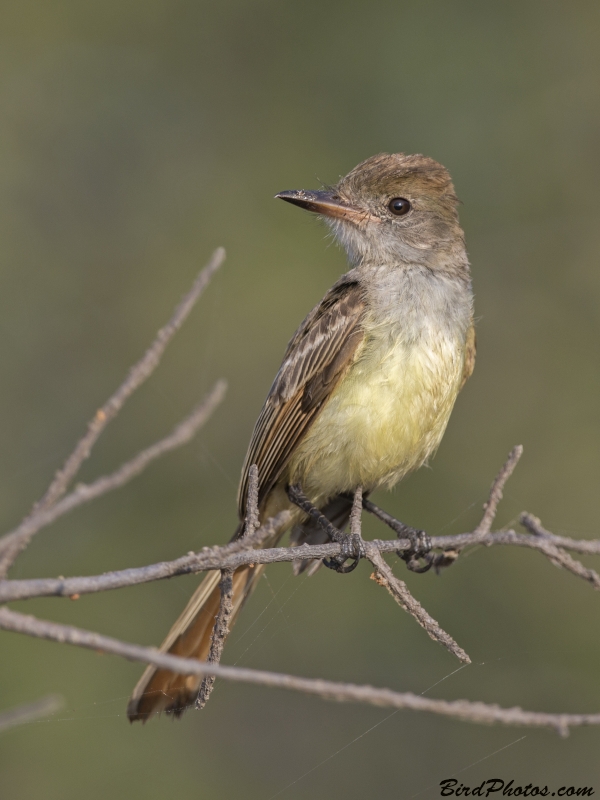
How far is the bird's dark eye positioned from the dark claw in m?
1.51

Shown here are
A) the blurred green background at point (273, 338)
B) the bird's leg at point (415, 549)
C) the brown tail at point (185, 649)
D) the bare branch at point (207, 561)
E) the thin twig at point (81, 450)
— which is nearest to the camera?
the thin twig at point (81, 450)

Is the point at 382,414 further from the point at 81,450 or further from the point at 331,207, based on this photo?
the point at 81,450

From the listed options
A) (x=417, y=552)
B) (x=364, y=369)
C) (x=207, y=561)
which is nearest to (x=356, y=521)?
(x=417, y=552)

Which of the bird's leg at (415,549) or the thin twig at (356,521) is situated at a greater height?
the thin twig at (356,521)

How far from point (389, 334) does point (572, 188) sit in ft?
17.8

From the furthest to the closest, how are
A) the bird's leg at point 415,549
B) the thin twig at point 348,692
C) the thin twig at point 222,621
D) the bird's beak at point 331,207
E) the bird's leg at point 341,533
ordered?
1. the bird's beak at point 331,207
2. the bird's leg at point 415,549
3. the bird's leg at point 341,533
4. the thin twig at point 222,621
5. the thin twig at point 348,692

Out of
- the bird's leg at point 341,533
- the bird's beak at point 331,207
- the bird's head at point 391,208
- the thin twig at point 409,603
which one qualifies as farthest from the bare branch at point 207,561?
the bird's beak at point 331,207

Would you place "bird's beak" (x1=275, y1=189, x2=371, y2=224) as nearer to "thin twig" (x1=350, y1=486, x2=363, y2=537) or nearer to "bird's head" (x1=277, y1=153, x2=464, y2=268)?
"bird's head" (x1=277, y1=153, x2=464, y2=268)

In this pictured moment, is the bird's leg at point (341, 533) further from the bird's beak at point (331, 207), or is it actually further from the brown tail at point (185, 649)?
the bird's beak at point (331, 207)

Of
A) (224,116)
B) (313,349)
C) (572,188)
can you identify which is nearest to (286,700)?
(313,349)

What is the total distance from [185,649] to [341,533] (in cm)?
78

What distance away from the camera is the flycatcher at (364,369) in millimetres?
3598

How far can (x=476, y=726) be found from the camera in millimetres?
5766

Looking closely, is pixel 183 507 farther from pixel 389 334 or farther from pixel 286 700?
pixel 389 334
